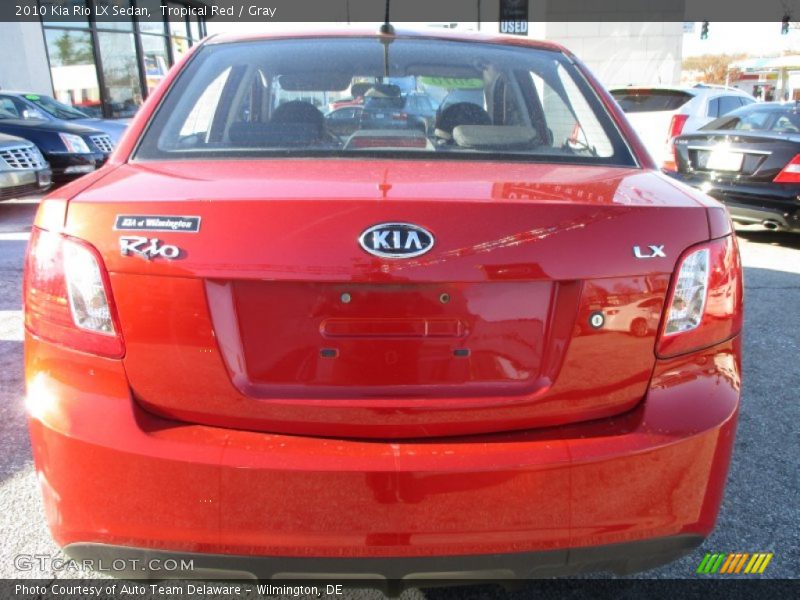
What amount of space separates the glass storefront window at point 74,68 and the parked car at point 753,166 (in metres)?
13.1

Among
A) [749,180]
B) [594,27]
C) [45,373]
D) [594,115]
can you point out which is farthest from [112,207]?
[594,27]

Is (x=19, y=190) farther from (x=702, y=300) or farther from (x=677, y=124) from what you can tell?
(x=677, y=124)

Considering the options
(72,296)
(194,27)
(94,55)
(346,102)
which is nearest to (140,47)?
(94,55)

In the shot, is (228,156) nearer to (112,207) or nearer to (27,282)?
(112,207)

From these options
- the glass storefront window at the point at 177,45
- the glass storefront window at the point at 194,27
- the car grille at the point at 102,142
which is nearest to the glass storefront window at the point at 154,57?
the glass storefront window at the point at 177,45

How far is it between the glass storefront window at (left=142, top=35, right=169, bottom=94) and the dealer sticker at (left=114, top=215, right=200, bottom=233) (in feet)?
65.0

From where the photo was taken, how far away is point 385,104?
7.91 feet

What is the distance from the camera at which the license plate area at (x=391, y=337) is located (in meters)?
1.44

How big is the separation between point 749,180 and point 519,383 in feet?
20.9

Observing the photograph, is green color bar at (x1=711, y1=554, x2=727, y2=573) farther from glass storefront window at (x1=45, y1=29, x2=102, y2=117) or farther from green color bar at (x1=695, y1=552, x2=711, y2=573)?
glass storefront window at (x1=45, y1=29, x2=102, y2=117)

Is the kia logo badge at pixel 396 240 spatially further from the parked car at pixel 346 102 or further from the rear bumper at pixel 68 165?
the rear bumper at pixel 68 165

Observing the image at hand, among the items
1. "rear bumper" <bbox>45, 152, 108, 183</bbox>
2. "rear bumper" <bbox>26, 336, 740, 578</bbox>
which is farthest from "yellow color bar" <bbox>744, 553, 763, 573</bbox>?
"rear bumper" <bbox>45, 152, 108, 183</bbox>

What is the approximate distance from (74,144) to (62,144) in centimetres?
15

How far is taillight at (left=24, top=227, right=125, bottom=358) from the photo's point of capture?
1.49 metres
